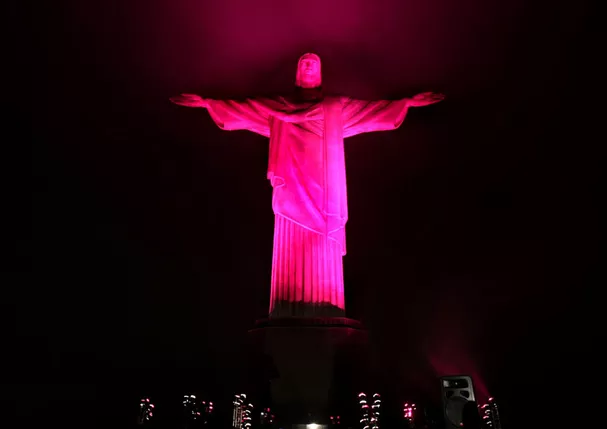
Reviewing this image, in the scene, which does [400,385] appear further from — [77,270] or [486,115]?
[77,270]

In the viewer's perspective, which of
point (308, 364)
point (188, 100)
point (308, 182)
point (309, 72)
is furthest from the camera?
point (309, 72)

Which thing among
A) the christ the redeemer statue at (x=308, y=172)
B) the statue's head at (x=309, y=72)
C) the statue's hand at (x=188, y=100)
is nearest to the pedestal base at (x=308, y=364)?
the christ the redeemer statue at (x=308, y=172)

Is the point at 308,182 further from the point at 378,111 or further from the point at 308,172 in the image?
the point at 378,111

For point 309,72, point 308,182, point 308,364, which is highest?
point 309,72

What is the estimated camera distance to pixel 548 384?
145 inches

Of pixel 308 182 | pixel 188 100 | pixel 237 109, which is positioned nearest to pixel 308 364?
pixel 308 182

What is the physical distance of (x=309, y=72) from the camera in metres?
3.88

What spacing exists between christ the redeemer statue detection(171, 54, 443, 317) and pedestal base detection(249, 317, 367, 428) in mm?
146

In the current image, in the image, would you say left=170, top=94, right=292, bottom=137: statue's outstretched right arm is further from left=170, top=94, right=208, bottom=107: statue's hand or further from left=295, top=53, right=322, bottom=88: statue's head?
left=295, top=53, right=322, bottom=88: statue's head

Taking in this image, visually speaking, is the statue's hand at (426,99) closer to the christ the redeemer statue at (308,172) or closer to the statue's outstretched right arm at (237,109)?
the christ the redeemer statue at (308,172)

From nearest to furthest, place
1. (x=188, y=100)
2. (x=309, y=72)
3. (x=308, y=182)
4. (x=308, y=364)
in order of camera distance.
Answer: (x=308, y=364), (x=308, y=182), (x=188, y=100), (x=309, y=72)

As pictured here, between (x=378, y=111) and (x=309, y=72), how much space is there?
1.96 feet

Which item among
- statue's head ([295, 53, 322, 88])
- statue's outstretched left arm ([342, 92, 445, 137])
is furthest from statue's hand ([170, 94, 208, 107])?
statue's outstretched left arm ([342, 92, 445, 137])

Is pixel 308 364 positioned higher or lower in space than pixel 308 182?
lower
